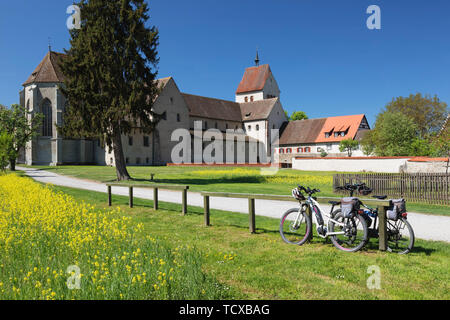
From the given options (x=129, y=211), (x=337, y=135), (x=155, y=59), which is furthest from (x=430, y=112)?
(x=129, y=211)

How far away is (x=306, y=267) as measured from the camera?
585 cm

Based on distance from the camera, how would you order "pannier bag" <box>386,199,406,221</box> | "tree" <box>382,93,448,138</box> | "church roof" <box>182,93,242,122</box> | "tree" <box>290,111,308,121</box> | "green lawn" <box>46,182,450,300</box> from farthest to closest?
1. "tree" <box>290,111,308,121</box>
2. "church roof" <box>182,93,242,122</box>
3. "tree" <box>382,93,448,138</box>
4. "pannier bag" <box>386,199,406,221</box>
5. "green lawn" <box>46,182,450,300</box>

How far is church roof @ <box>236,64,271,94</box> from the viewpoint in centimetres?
Result: 8469

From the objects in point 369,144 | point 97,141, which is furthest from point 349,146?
point 97,141

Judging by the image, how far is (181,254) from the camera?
639cm

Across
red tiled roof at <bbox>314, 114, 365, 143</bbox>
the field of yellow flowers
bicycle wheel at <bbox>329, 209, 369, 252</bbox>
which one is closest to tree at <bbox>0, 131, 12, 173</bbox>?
the field of yellow flowers

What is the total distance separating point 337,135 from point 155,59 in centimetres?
5305

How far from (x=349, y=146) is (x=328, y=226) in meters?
62.4

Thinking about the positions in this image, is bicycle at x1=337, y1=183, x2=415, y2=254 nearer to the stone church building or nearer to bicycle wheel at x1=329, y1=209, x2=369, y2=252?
bicycle wheel at x1=329, y1=209, x2=369, y2=252

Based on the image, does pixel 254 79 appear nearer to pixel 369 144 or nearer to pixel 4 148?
pixel 369 144

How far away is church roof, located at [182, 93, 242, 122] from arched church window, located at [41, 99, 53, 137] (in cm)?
2428

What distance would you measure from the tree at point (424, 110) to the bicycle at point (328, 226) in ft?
209

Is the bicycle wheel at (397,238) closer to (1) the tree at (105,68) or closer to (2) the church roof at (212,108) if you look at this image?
(1) the tree at (105,68)

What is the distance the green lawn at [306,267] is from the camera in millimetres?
4824
